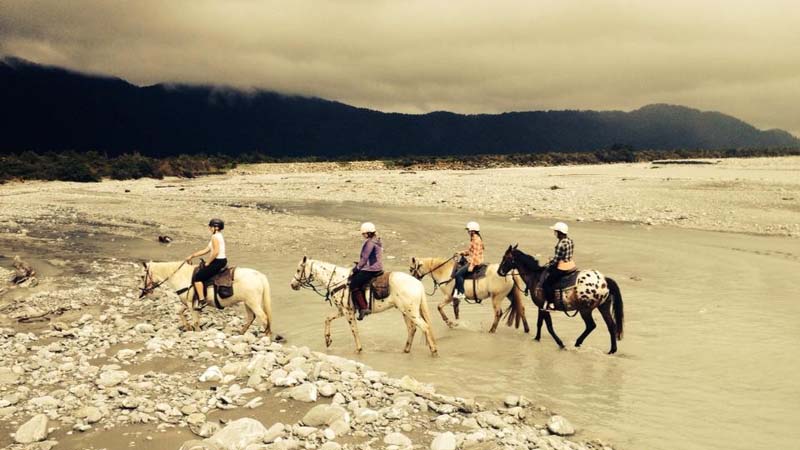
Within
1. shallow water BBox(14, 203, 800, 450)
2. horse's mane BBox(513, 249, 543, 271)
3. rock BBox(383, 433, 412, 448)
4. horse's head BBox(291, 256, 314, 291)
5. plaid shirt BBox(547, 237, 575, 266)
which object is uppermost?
plaid shirt BBox(547, 237, 575, 266)

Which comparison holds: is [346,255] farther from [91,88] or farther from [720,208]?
[91,88]

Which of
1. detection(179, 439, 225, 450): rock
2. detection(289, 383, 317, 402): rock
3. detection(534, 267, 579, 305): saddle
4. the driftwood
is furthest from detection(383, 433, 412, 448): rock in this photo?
the driftwood

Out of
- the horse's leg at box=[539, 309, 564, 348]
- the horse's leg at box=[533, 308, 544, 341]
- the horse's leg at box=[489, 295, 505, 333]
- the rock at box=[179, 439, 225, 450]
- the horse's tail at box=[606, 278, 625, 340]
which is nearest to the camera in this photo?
the rock at box=[179, 439, 225, 450]

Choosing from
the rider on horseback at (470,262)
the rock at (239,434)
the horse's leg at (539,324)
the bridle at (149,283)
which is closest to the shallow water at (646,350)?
the horse's leg at (539,324)

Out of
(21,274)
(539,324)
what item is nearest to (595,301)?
(539,324)

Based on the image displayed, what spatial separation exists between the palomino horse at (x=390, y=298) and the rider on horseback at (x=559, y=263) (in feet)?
9.57

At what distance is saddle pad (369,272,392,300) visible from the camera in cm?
1198

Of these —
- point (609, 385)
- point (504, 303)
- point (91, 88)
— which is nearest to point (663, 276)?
point (504, 303)

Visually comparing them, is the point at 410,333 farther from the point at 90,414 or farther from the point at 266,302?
the point at 90,414

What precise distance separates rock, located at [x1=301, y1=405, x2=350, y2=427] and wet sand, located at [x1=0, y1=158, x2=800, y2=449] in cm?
261

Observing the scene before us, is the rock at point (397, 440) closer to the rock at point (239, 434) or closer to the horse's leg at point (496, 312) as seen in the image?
the rock at point (239, 434)

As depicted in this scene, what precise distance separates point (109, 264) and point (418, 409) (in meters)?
15.5

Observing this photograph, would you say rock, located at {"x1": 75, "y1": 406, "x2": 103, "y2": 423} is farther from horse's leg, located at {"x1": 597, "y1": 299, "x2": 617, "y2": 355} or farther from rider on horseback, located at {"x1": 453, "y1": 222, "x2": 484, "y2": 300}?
horse's leg, located at {"x1": 597, "y1": 299, "x2": 617, "y2": 355}

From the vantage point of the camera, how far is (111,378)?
8.15 metres
